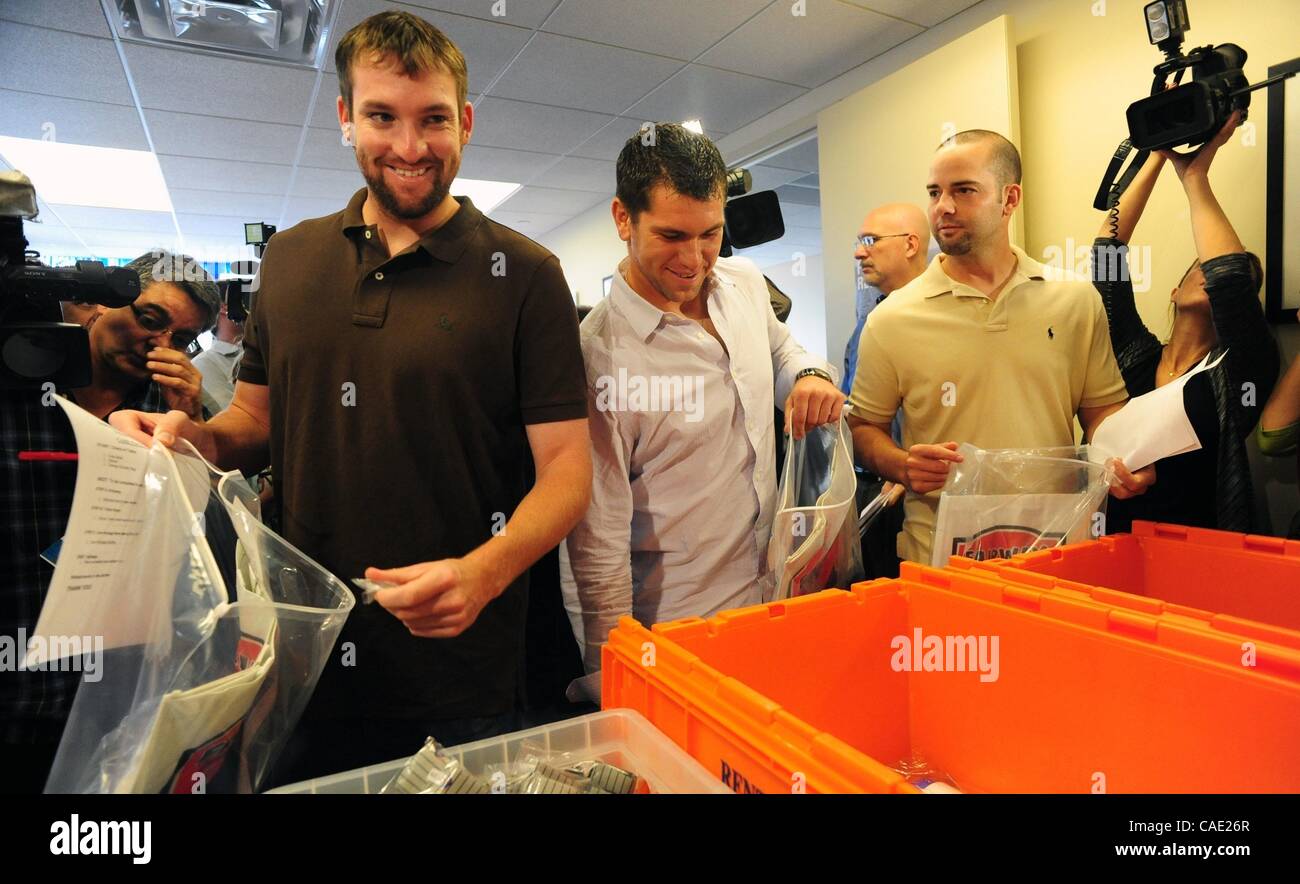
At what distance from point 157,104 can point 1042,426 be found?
13.7 ft

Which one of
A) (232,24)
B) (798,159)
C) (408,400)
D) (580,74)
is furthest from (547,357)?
(798,159)

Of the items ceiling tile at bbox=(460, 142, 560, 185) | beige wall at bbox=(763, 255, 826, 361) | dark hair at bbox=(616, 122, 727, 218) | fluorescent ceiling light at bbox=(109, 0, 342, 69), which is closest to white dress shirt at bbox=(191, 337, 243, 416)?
fluorescent ceiling light at bbox=(109, 0, 342, 69)

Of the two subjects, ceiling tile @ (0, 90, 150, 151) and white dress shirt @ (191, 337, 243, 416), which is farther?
ceiling tile @ (0, 90, 150, 151)

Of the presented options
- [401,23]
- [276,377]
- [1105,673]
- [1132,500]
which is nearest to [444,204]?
[401,23]

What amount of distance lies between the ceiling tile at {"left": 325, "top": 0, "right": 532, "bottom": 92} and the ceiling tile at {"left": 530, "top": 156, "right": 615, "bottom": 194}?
1.49 m

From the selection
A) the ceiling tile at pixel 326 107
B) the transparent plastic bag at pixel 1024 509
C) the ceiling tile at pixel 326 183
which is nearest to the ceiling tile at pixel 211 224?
the ceiling tile at pixel 326 183

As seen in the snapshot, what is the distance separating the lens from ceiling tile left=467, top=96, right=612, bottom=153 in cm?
386

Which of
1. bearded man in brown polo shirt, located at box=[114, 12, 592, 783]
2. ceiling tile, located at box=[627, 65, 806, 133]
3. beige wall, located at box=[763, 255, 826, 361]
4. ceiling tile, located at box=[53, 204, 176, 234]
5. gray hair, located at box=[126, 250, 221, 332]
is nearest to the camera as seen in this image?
bearded man in brown polo shirt, located at box=[114, 12, 592, 783]

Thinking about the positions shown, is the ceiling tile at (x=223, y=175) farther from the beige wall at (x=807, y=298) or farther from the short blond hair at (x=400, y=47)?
the beige wall at (x=807, y=298)

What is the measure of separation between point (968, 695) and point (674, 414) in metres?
0.65

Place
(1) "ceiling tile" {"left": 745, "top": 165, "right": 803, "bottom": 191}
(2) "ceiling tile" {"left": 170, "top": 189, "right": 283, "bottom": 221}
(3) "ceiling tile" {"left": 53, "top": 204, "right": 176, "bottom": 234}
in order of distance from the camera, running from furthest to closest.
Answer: (3) "ceiling tile" {"left": 53, "top": 204, "right": 176, "bottom": 234}
(2) "ceiling tile" {"left": 170, "top": 189, "right": 283, "bottom": 221}
(1) "ceiling tile" {"left": 745, "top": 165, "right": 803, "bottom": 191}

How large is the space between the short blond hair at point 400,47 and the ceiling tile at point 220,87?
8.98 feet

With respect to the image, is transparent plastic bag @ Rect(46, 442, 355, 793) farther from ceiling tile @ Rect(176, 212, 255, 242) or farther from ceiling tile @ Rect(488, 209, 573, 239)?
ceiling tile @ Rect(176, 212, 255, 242)

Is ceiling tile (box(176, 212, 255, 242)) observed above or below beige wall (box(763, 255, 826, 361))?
above
